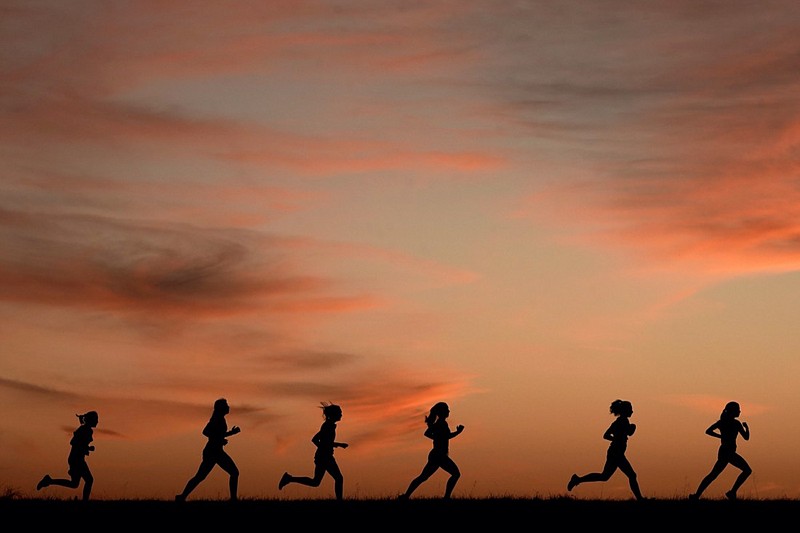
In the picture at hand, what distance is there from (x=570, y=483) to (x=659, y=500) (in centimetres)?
199

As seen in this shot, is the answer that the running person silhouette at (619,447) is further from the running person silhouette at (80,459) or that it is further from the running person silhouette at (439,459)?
the running person silhouette at (80,459)

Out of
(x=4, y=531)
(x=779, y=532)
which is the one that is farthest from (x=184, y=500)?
(x=779, y=532)

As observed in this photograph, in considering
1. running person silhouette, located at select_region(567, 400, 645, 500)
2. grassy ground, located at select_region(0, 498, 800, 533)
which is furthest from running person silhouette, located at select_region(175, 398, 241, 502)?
running person silhouette, located at select_region(567, 400, 645, 500)

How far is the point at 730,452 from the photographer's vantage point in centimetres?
2683

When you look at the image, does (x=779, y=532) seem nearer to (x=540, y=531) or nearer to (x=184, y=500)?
(x=540, y=531)

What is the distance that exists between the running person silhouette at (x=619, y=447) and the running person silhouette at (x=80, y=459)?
10.3 meters

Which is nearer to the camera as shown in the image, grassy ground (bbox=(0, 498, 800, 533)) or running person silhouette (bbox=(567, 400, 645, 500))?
grassy ground (bbox=(0, 498, 800, 533))

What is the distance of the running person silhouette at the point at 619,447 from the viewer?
88.3ft

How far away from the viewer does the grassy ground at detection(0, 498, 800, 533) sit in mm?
23141

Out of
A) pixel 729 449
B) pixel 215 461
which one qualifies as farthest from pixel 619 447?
pixel 215 461

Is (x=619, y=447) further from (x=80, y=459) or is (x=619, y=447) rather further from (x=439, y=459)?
(x=80, y=459)

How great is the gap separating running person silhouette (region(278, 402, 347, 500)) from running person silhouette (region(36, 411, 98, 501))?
166 inches

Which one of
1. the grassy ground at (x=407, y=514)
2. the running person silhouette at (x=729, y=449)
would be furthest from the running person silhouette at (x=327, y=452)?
the running person silhouette at (x=729, y=449)

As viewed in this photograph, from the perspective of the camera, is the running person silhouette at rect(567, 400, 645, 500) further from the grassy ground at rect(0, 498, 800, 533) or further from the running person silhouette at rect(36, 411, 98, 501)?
the running person silhouette at rect(36, 411, 98, 501)
